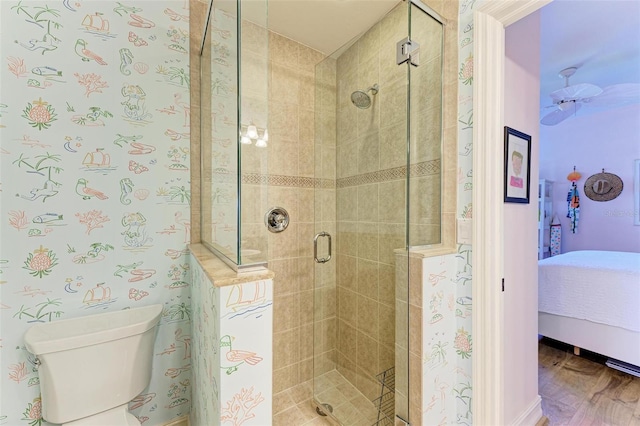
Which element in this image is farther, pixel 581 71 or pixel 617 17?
pixel 581 71

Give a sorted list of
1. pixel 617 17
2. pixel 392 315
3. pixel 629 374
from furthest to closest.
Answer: pixel 629 374 → pixel 617 17 → pixel 392 315

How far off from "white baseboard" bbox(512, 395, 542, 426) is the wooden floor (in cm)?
12

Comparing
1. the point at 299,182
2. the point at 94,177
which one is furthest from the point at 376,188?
the point at 94,177

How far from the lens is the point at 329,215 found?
6.61 feet

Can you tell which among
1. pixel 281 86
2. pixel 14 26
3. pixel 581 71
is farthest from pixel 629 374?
pixel 14 26

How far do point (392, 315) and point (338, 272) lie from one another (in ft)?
1.66

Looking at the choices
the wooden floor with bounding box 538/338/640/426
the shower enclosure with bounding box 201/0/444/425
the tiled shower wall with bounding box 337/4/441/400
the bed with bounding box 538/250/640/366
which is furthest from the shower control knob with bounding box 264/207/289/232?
the bed with bounding box 538/250/640/366

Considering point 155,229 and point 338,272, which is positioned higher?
point 155,229

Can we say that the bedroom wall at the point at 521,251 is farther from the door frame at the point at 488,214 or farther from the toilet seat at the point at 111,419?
the toilet seat at the point at 111,419

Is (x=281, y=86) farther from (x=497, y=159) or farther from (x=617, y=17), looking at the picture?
(x=617, y=17)

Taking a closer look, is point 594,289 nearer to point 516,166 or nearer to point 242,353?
point 516,166

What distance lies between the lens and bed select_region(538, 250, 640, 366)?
7.14ft

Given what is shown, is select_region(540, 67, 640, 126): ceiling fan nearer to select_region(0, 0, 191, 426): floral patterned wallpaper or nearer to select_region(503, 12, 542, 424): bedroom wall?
select_region(503, 12, 542, 424): bedroom wall

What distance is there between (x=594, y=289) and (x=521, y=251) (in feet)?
5.02
